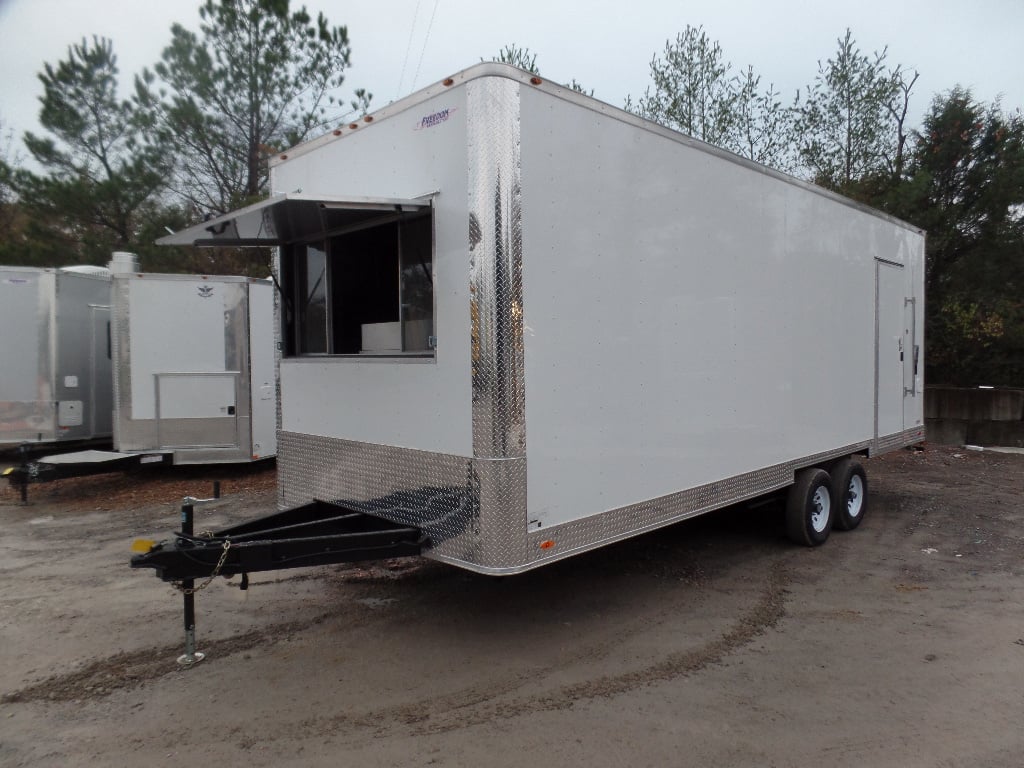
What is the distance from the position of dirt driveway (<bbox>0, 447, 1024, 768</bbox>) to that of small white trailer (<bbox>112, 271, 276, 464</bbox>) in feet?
7.86

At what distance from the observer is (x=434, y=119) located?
13.0ft

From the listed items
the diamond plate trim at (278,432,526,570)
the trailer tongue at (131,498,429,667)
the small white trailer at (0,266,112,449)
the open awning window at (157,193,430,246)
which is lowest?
the trailer tongue at (131,498,429,667)

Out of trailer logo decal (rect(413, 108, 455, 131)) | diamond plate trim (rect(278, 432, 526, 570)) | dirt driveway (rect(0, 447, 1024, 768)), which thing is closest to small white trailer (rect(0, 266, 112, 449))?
dirt driveway (rect(0, 447, 1024, 768))

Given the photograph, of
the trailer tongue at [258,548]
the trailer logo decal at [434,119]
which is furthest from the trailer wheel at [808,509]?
the trailer logo decal at [434,119]

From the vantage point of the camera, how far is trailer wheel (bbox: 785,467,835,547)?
621 cm

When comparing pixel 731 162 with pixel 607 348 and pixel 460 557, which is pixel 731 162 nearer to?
pixel 607 348

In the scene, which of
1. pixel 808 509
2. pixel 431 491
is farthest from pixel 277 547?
pixel 808 509

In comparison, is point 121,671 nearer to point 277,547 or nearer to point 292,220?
point 277,547

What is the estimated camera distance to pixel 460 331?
3.84 meters

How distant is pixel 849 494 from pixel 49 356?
887 centimetres

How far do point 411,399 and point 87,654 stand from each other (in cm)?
237

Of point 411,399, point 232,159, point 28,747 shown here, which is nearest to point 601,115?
point 411,399

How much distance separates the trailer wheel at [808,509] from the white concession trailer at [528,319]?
1.24 ft

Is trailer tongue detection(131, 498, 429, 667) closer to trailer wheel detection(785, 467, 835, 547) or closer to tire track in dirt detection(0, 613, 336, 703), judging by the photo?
tire track in dirt detection(0, 613, 336, 703)
